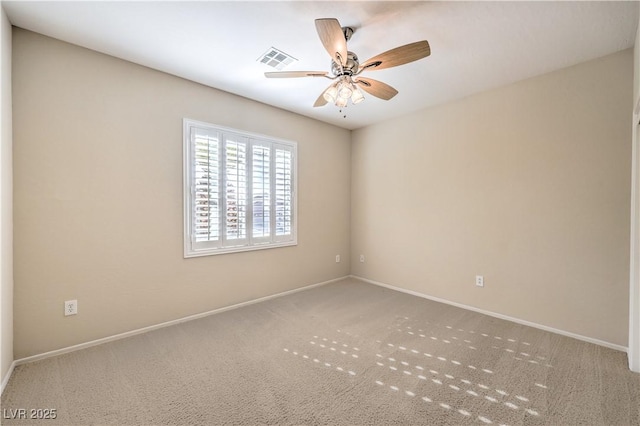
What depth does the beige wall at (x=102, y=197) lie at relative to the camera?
2.17m

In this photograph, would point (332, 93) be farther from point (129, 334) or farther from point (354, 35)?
point (129, 334)

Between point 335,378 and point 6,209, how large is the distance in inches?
106

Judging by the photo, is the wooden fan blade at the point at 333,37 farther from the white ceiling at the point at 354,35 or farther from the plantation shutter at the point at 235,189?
the plantation shutter at the point at 235,189

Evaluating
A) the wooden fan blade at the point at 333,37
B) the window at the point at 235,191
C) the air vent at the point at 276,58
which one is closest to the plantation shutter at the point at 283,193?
the window at the point at 235,191

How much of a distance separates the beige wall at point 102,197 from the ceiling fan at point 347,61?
1.40 meters

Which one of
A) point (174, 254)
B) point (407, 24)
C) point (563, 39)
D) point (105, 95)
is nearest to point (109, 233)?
point (174, 254)

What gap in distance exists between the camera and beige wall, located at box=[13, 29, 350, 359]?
217 centimetres

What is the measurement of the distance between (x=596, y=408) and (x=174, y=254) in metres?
3.57

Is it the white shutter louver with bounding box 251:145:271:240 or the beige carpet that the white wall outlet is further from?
the white shutter louver with bounding box 251:145:271:240

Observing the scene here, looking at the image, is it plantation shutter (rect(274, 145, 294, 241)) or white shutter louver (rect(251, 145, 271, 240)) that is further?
plantation shutter (rect(274, 145, 294, 241))

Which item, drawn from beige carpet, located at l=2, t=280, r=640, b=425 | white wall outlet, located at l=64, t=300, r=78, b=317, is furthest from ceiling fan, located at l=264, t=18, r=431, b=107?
white wall outlet, located at l=64, t=300, r=78, b=317

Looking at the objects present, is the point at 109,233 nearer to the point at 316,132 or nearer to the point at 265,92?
the point at 265,92

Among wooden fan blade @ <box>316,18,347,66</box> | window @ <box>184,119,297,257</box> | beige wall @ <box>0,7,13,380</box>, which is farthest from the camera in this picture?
window @ <box>184,119,297,257</box>

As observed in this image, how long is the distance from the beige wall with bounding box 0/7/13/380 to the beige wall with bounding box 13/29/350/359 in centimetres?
8
